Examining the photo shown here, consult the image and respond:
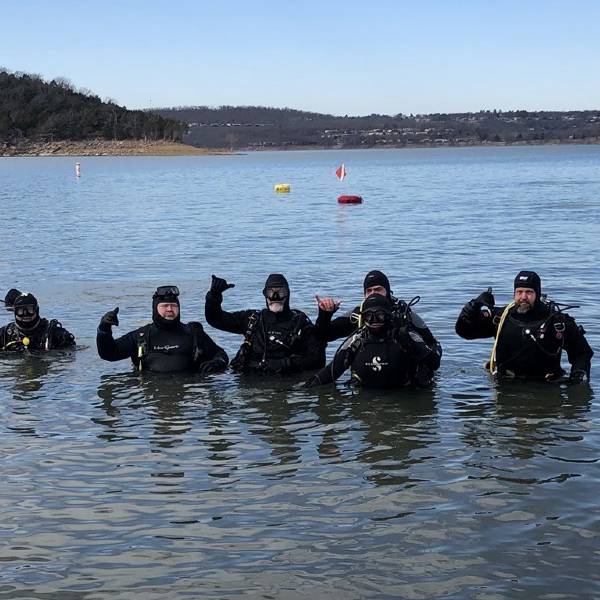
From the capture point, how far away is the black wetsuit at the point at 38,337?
13.2 metres

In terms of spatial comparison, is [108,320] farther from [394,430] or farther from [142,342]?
[394,430]

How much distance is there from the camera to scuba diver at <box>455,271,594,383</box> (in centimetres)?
1050

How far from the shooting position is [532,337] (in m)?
10.6

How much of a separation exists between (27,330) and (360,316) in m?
5.21

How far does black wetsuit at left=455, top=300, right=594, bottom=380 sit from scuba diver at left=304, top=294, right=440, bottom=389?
68cm

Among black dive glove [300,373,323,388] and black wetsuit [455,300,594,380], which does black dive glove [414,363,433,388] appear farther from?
black dive glove [300,373,323,388]

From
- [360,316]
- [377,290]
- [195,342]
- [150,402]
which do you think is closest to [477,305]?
[377,290]

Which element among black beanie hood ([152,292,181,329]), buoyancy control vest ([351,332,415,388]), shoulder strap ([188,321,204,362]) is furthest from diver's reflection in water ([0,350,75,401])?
buoyancy control vest ([351,332,415,388])

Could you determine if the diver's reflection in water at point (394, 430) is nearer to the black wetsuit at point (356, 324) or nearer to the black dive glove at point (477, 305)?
the black wetsuit at point (356, 324)

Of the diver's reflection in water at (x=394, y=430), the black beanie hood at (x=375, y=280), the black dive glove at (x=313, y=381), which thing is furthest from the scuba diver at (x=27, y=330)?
the diver's reflection in water at (x=394, y=430)

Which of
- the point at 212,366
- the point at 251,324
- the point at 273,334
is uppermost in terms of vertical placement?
the point at 251,324

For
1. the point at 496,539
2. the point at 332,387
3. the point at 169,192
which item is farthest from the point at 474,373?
the point at 169,192

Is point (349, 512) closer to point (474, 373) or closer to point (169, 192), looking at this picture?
point (474, 373)

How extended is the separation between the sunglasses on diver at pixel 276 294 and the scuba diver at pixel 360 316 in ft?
1.56
